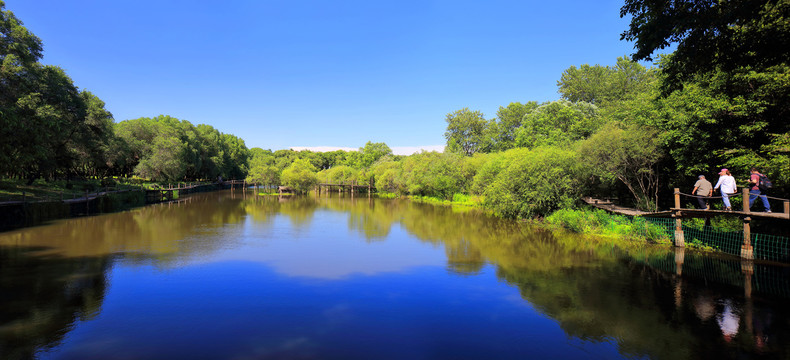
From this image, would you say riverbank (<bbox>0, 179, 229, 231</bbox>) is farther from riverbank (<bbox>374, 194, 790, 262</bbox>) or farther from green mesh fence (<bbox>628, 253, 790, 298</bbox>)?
green mesh fence (<bbox>628, 253, 790, 298</bbox>)

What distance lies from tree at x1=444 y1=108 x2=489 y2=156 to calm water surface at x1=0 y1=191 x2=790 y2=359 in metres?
59.6

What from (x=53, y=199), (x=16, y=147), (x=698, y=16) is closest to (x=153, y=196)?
(x=53, y=199)

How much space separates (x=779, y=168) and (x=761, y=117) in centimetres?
365

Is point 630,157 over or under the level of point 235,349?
over

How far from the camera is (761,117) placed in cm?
1513

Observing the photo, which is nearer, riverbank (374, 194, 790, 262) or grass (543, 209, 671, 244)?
riverbank (374, 194, 790, 262)

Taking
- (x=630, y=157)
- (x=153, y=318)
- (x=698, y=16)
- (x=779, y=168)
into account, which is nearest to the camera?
(x=153, y=318)

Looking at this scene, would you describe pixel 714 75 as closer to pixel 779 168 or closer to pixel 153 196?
pixel 779 168

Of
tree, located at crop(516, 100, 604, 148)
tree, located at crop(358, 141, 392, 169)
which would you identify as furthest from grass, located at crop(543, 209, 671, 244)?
tree, located at crop(358, 141, 392, 169)

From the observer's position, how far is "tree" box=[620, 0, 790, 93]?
1155 cm

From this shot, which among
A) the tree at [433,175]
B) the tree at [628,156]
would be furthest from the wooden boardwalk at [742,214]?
the tree at [433,175]

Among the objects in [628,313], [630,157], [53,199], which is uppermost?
[630,157]

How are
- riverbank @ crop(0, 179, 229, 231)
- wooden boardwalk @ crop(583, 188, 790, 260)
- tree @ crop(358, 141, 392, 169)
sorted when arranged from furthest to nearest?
tree @ crop(358, 141, 392, 169) < riverbank @ crop(0, 179, 229, 231) < wooden boardwalk @ crop(583, 188, 790, 260)

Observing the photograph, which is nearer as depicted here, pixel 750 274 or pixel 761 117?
pixel 750 274
